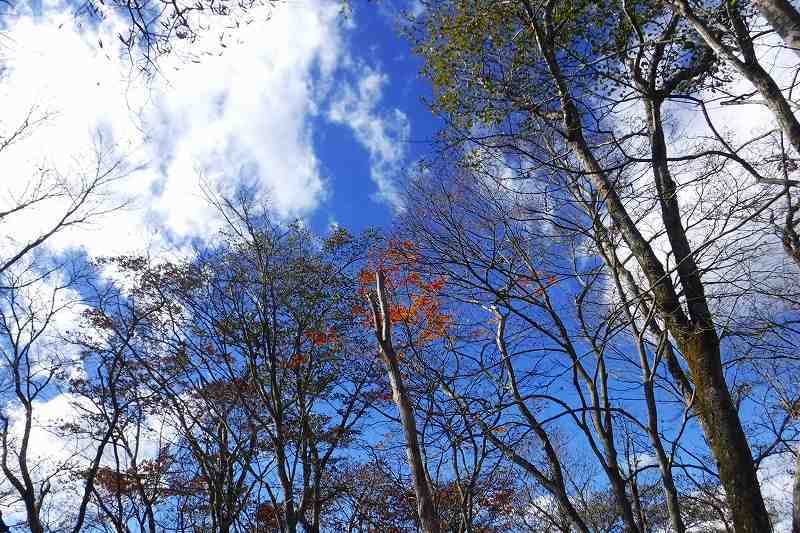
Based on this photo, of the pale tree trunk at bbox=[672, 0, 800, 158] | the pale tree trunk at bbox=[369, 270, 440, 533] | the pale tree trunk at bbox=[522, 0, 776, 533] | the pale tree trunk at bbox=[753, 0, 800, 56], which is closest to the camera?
the pale tree trunk at bbox=[672, 0, 800, 158]

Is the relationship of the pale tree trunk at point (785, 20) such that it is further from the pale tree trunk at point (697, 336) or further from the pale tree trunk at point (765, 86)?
the pale tree trunk at point (697, 336)

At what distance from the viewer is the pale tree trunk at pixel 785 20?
9.53 ft

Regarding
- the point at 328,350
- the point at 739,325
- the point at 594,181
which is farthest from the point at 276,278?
the point at 739,325

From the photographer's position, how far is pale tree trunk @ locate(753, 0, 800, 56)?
2.91 m

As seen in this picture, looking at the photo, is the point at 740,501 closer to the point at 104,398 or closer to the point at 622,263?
the point at 622,263

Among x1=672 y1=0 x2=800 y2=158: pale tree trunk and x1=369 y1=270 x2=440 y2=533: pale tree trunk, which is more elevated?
x1=672 y1=0 x2=800 y2=158: pale tree trunk

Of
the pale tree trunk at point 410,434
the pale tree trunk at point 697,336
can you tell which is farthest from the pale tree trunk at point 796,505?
the pale tree trunk at point 410,434

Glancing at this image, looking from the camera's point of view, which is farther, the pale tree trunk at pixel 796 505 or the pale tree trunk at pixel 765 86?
the pale tree trunk at pixel 796 505

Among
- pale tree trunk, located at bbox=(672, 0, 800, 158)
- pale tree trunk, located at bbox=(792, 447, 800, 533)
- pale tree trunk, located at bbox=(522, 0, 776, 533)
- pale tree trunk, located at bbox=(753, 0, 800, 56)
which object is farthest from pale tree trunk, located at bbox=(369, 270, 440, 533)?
pale tree trunk, located at bbox=(753, 0, 800, 56)

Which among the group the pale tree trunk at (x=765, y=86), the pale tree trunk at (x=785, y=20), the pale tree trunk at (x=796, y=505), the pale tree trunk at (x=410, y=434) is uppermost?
the pale tree trunk at (x=785, y=20)

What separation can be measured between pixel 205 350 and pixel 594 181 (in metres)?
7.64

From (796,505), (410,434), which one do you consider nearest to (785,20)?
(796,505)

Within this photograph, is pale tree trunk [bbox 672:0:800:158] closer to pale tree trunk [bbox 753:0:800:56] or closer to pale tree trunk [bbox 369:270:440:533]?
pale tree trunk [bbox 753:0:800:56]

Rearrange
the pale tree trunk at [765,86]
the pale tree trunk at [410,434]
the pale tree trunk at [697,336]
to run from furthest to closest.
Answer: the pale tree trunk at [410,434] < the pale tree trunk at [697,336] < the pale tree trunk at [765,86]
